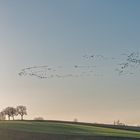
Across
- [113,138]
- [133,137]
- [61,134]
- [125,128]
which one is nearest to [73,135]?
[61,134]

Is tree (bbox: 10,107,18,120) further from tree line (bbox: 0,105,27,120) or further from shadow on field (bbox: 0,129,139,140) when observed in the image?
shadow on field (bbox: 0,129,139,140)

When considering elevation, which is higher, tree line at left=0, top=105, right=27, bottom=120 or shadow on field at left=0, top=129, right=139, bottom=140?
tree line at left=0, top=105, right=27, bottom=120

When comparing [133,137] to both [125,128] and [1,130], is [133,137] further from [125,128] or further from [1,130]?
[125,128]

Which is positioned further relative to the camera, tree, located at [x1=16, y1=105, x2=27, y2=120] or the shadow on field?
tree, located at [x1=16, y1=105, x2=27, y2=120]

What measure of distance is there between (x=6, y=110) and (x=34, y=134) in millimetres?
110347

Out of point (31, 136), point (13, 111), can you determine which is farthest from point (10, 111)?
point (31, 136)

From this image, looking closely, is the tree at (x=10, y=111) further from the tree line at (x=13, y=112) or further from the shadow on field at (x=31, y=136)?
the shadow on field at (x=31, y=136)

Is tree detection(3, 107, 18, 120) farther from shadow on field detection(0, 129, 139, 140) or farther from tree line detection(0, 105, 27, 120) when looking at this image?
shadow on field detection(0, 129, 139, 140)

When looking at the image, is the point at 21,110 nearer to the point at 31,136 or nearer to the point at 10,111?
the point at 10,111

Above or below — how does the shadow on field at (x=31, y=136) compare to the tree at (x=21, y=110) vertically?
below

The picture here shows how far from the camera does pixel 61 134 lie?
2420 inches

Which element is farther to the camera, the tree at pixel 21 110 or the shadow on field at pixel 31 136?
the tree at pixel 21 110

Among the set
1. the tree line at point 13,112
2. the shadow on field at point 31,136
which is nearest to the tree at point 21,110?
the tree line at point 13,112

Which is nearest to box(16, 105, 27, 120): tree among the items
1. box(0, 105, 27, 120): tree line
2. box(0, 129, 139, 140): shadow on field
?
box(0, 105, 27, 120): tree line
